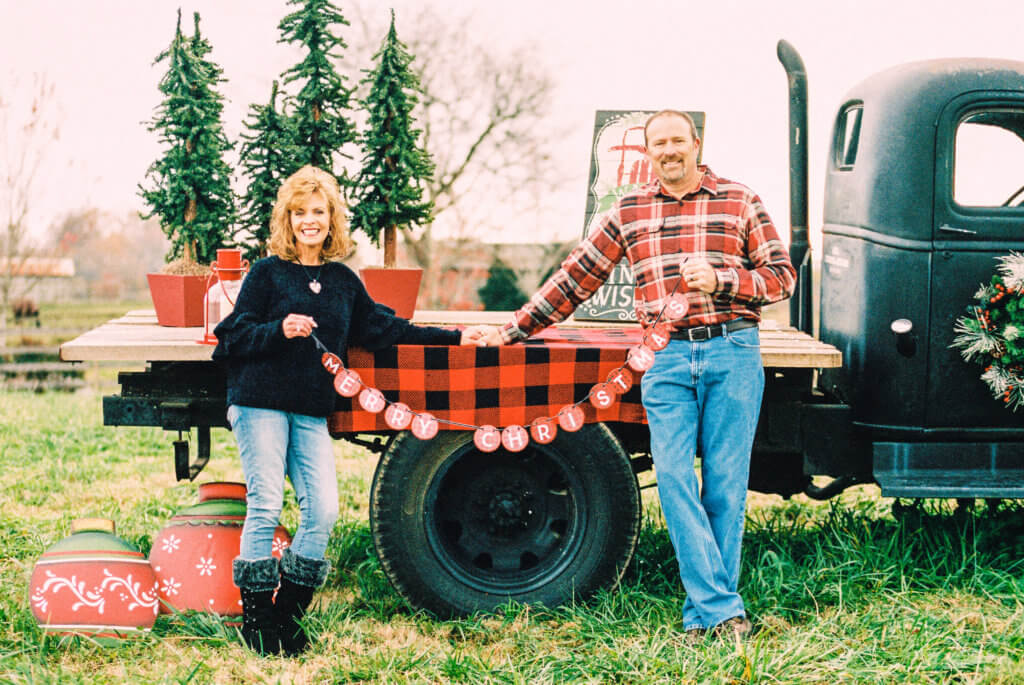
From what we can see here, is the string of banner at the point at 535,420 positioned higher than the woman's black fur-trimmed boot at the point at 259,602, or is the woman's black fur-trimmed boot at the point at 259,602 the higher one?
the string of banner at the point at 535,420

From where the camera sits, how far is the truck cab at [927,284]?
3.93 m

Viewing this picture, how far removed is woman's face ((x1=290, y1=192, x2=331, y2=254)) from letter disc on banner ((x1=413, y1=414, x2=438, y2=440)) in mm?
760

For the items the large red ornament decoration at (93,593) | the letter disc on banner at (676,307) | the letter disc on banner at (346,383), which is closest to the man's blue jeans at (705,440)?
the letter disc on banner at (676,307)

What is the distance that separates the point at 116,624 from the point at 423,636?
1.16 m

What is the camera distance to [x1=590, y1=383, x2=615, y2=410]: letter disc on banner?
3.52 m

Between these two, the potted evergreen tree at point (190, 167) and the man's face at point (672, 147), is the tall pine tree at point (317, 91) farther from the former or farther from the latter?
the man's face at point (672, 147)

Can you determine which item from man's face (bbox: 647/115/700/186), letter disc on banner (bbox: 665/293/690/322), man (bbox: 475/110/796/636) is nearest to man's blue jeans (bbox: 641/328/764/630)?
man (bbox: 475/110/796/636)

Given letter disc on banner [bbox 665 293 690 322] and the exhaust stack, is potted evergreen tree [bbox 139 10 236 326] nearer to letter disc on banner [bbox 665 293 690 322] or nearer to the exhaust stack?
letter disc on banner [bbox 665 293 690 322]

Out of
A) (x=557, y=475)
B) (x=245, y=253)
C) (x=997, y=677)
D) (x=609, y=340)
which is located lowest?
(x=997, y=677)

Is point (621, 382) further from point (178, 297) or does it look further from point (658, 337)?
point (178, 297)

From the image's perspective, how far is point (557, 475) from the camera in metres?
3.84

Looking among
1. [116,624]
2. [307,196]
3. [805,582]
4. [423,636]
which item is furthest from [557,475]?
[116,624]

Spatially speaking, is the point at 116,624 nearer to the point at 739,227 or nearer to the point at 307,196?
the point at 307,196

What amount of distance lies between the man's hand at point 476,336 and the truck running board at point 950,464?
1.78 meters
